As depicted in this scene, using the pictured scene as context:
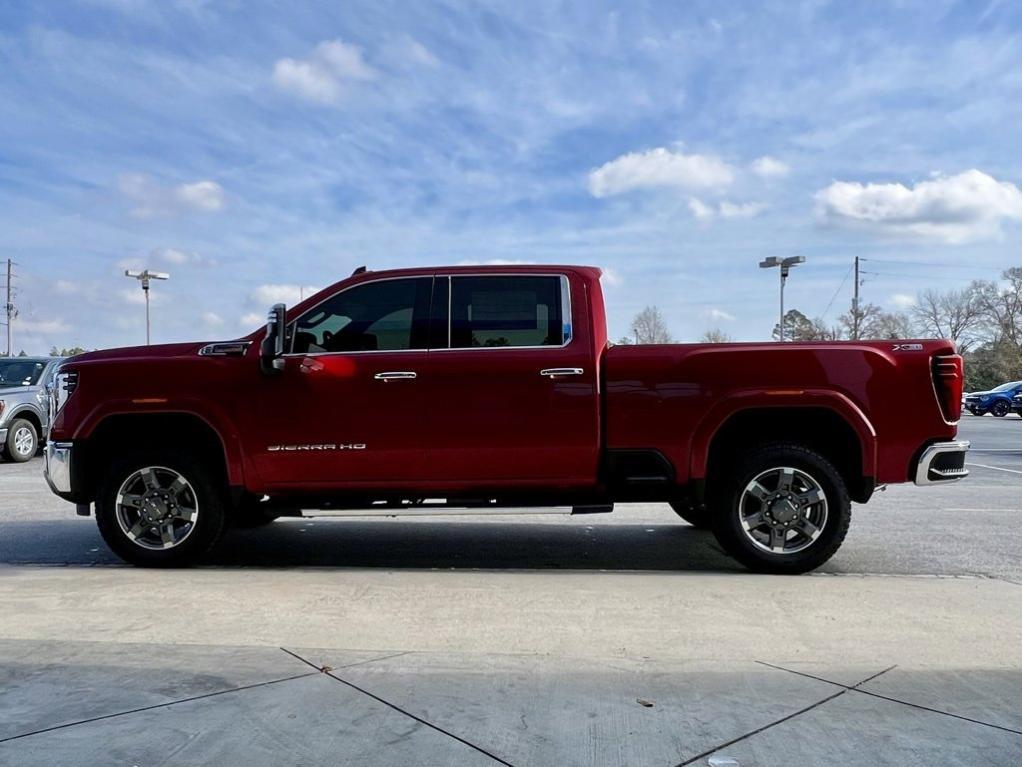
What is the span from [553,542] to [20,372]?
1156 centimetres

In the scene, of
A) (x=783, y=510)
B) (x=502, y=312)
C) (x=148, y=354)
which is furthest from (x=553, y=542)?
(x=148, y=354)

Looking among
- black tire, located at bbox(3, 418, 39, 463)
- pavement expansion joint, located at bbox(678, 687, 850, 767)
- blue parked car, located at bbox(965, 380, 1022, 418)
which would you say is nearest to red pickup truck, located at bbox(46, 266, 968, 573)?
pavement expansion joint, located at bbox(678, 687, 850, 767)

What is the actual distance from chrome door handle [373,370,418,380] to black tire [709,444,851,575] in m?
2.23

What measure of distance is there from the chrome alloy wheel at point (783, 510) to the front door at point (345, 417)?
2236 mm

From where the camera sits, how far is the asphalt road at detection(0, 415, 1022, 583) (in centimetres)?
627

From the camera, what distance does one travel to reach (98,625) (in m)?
4.53

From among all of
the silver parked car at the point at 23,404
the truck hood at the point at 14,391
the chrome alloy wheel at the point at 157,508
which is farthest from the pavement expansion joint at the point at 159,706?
the truck hood at the point at 14,391

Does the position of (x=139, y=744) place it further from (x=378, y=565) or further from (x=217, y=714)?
(x=378, y=565)

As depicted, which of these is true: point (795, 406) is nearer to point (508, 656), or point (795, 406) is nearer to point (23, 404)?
point (508, 656)

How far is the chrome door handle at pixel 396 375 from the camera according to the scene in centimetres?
573

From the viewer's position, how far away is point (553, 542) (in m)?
7.09

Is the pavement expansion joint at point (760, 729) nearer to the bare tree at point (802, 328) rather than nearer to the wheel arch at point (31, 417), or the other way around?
the wheel arch at point (31, 417)

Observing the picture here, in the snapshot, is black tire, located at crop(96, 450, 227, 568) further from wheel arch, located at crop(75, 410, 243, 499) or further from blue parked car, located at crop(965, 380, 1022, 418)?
blue parked car, located at crop(965, 380, 1022, 418)

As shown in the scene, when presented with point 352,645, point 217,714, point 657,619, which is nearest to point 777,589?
point 657,619
